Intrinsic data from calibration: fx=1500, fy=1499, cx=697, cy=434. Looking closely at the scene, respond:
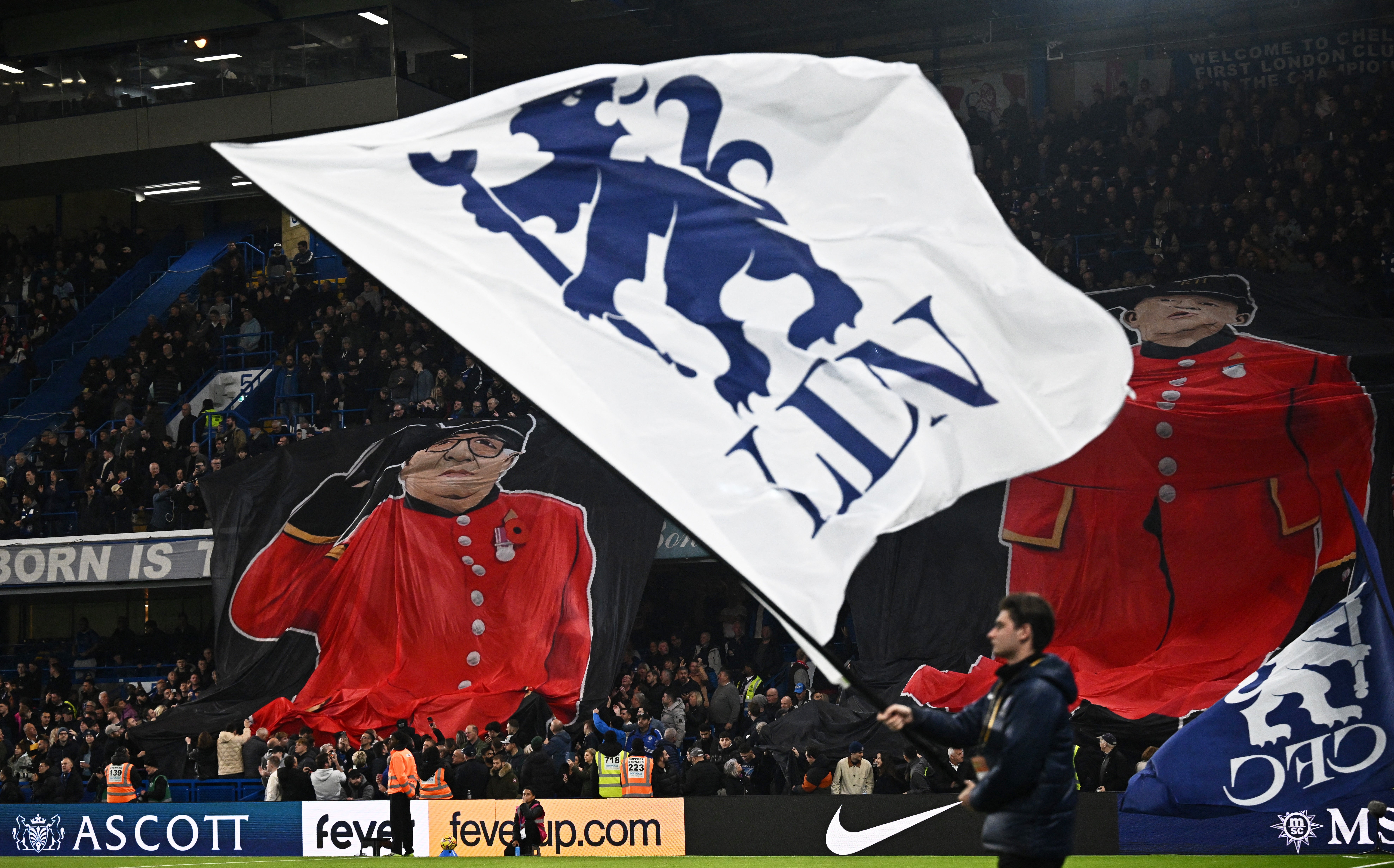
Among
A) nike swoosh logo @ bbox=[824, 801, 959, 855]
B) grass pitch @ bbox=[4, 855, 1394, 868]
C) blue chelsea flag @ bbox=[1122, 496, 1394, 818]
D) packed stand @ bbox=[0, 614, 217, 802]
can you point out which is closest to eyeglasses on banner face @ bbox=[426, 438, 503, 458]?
packed stand @ bbox=[0, 614, 217, 802]

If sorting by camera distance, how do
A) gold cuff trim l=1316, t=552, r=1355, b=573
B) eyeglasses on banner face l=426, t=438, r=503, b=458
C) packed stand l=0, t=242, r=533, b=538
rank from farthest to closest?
packed stand l=0, t=242, r=533, b=538 → eyeglasses on banner face l=426, t=438, r=503, b=458 → gold cuff trim l=1316, t=552, r=1355, b=573

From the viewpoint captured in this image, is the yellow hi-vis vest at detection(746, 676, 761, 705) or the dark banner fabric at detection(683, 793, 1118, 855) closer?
the dark banner fabric at detection(683, 793, 1118, 855)

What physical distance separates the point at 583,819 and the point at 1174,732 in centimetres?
800

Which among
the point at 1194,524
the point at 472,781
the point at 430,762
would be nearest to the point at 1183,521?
the point at 1194,524

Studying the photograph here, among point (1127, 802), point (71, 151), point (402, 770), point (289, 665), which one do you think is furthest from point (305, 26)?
point (1127, 802)

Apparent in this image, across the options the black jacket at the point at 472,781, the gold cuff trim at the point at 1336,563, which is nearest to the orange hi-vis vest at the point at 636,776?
the black jacket at the point at 472,781

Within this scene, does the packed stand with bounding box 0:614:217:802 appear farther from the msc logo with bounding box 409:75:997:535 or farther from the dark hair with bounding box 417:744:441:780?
the msc logo with bounding box 409:75:997:535

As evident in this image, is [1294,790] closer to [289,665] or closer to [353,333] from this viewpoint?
[289,665]

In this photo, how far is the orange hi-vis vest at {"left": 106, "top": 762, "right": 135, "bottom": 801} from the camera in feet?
78.4

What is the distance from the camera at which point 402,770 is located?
67.8 feet

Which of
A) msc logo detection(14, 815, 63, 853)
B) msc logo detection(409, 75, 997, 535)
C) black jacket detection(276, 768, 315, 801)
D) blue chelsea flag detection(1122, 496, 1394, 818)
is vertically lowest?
msc logo detection(14, 815, 63, 853)

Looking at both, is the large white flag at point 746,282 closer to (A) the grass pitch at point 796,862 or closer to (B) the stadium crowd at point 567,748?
(A) the grass pitch at point 796,862

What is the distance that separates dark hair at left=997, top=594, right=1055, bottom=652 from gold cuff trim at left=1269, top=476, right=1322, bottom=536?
16.6m

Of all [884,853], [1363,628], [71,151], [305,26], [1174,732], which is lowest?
[884,853]
